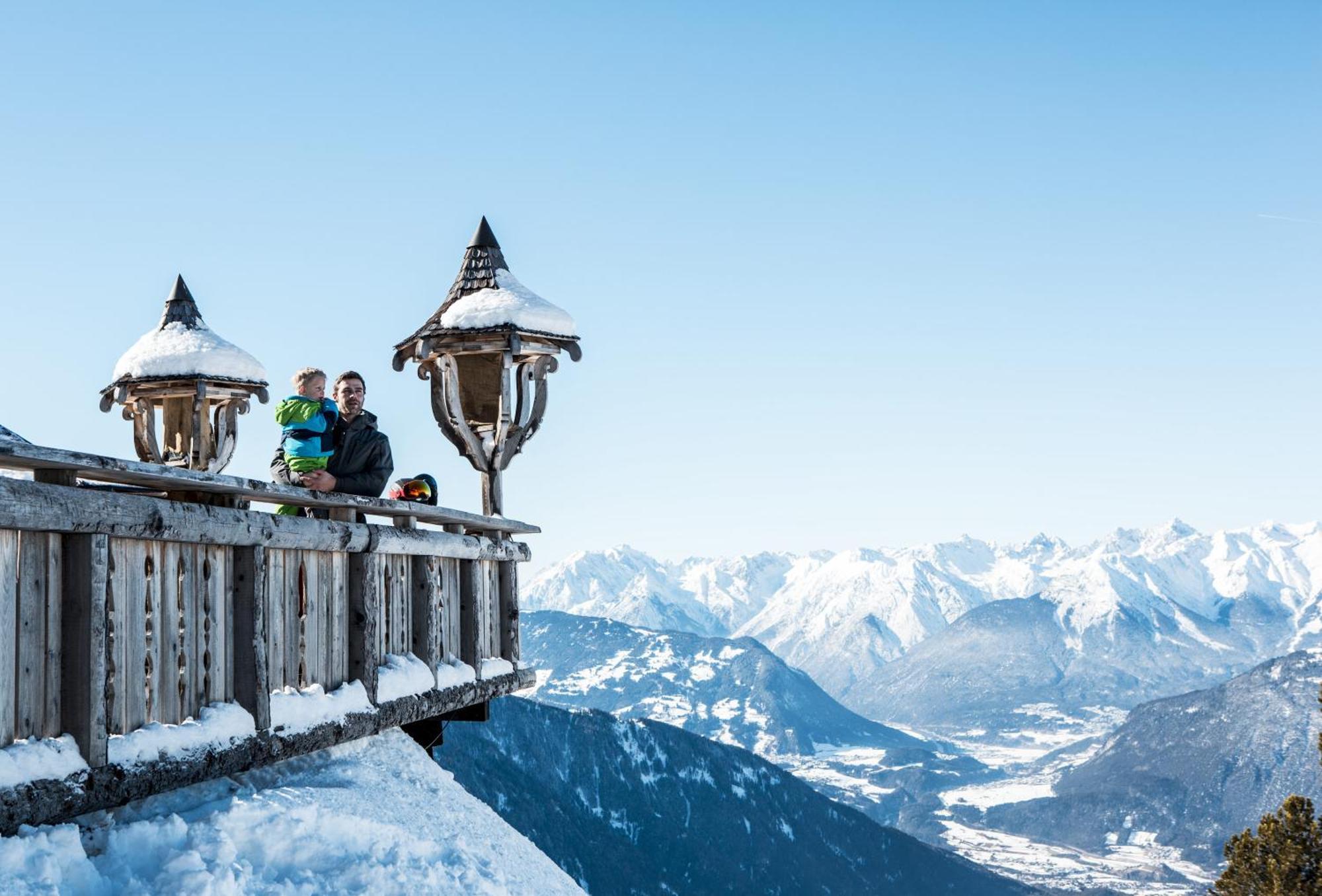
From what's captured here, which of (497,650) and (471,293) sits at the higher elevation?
(471,293)

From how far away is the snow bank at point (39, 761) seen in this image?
6406 mm

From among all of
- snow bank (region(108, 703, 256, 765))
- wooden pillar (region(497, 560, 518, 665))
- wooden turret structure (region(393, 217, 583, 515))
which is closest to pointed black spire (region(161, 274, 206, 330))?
wooden turret structure (region(393, 217, 583, 515))

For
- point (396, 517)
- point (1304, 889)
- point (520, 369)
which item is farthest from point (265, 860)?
point (1304, 889)

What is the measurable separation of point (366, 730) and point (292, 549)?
159 cm

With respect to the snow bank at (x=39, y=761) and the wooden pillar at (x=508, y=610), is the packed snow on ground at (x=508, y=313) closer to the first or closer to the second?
the wooden pillar at (x=508, y=610)

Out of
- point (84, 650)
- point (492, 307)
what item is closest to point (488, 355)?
point (492, 307)

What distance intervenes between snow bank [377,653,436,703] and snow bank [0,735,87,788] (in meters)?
3.86

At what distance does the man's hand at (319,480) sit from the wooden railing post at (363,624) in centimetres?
52

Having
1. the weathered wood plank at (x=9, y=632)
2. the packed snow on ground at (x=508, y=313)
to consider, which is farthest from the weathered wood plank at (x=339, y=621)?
the packed snow on ground at (x=508, y=313)

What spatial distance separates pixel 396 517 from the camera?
11594mm

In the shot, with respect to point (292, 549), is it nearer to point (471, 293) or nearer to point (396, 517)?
point (396, 517)

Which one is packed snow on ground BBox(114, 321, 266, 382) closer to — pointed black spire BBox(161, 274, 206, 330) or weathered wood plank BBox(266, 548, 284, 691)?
pointed black spire BBox(161, 274, 206, 330)

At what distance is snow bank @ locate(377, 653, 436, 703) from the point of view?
10.8 metres

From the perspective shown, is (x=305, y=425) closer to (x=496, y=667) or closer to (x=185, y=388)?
(x=496, y=667)
